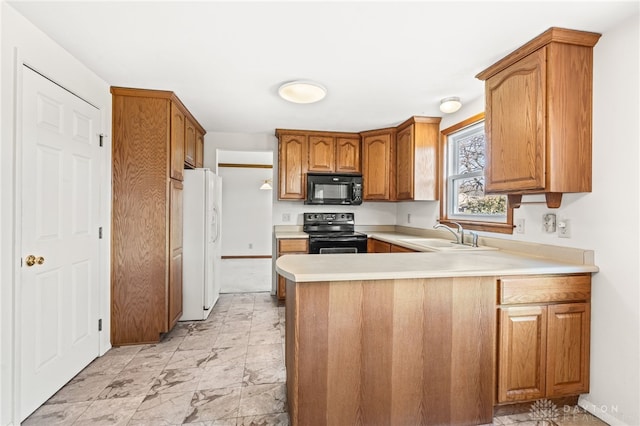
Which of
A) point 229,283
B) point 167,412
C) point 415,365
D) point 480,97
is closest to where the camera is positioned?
point 415,365

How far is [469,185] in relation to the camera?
3006 mm

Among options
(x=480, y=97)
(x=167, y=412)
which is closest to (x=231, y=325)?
(x=167, y=412)

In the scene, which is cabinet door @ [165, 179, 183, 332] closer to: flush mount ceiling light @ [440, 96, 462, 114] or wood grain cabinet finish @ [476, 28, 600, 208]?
flush mount ceiling light @ [440, 96, 462, 114]

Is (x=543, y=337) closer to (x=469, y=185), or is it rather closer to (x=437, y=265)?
(x=437, y=265)

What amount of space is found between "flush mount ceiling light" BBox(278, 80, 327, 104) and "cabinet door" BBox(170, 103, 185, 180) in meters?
1.06

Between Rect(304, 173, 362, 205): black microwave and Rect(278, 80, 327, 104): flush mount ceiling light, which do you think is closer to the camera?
Rect(278, 80, 327, 104): flush mount ceiling light

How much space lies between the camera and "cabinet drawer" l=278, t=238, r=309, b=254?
360 centimetres

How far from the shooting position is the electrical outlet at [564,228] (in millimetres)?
1886

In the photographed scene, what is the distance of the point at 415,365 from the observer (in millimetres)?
1549

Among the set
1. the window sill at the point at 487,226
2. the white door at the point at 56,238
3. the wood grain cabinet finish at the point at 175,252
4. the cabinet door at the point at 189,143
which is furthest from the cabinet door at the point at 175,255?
the window sill at the point at 487,226

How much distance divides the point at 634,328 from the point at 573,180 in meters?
0.84

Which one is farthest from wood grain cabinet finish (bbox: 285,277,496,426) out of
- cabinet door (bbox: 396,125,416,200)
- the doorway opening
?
the doorway opening

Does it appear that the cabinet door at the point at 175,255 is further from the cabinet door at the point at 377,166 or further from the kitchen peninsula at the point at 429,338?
the cabinet door at the point at 377,166

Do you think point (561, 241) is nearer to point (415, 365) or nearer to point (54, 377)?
point (415, 365)
